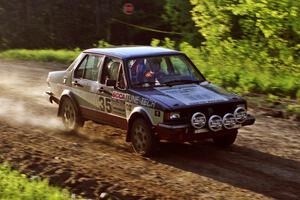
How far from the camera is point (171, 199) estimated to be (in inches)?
283

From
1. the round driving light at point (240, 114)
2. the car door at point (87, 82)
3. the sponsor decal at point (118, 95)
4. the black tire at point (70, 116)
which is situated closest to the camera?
the round driving light at point (240, 114)

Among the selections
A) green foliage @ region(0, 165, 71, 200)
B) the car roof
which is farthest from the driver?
green foliage @ region(0, 165, 71, 200)

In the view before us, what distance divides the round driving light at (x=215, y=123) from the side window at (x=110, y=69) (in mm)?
1961

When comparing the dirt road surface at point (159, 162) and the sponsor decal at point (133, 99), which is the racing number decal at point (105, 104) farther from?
the dirt road surface at point (159, 162)

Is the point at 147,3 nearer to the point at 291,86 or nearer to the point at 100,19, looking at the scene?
the point at 100,19

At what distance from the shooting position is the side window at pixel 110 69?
1001cm

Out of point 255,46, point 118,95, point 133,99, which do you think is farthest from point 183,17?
point 133,99

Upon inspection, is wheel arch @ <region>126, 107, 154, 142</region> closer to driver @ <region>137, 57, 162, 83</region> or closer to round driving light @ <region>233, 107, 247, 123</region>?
driver @ <region>137, 57, 162, 83</region>

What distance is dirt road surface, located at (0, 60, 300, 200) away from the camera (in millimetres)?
7648

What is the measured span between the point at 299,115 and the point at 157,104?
477 cm

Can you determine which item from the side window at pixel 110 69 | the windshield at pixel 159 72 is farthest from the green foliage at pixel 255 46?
the side window at pixel 110 69

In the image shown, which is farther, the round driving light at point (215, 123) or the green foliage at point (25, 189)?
the round driving light at point (215, 123)

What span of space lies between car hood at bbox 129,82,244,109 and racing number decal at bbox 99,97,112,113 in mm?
784

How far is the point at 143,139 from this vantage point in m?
9.23
